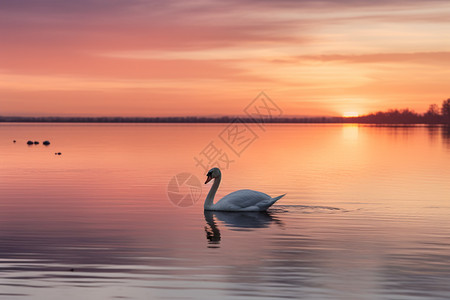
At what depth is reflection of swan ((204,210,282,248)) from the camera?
2084 centimetres

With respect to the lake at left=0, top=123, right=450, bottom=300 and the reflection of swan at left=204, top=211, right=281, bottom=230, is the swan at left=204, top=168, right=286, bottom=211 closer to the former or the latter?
the reflection of swan at left=204, top=211, right=281, bottom=230

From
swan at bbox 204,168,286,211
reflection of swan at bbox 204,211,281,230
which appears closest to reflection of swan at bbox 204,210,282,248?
reflection of swan at bbox 204,211,281,230

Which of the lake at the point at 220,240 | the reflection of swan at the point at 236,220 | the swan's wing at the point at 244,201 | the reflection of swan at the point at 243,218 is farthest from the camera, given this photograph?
the swan's wing at the point at 244,201

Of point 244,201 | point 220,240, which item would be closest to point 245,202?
point 244,201

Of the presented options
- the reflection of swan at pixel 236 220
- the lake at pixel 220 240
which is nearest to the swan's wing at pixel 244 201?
the reflection of swan at pixel 236 220

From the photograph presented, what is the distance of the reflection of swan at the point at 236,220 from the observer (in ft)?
68.4

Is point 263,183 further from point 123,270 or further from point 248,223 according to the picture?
point 123,270

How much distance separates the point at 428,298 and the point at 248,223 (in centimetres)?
1030

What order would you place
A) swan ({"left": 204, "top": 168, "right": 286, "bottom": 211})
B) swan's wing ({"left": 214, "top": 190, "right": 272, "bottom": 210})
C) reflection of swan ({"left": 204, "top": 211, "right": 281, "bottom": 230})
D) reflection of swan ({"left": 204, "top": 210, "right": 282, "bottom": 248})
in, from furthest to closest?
swan's wing ({"left": 214, "top": 190, "right": 272, "bottom": 210}) → swan ({"left": 204, "top": 168, "right": 286, "bottom": 211}) → reflection of swan ({"left": 204, "top": 211, "right": 281, "bottom": 230}) → reflection of swan ({"left": 204, "top": 210, "right": 282, "bottom": 248})

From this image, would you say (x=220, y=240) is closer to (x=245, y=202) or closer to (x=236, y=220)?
(x=236, y=220)

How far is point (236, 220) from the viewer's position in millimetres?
23500

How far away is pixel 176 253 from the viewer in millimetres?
17250

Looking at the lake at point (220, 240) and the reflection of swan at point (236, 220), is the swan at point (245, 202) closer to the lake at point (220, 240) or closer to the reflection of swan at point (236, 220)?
the reflection of swan at point (236, 220)

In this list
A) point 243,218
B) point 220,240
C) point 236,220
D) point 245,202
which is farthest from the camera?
point 245,202
